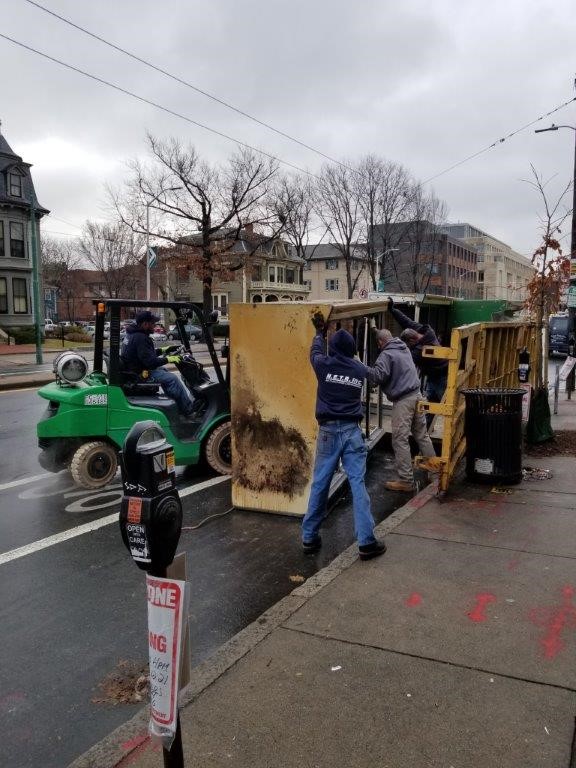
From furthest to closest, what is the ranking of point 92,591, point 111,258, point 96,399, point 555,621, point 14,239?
point 111,258
point 14,239
point 96,399
point 92,591
point 555,621

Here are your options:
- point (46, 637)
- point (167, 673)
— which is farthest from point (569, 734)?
point (46, 637)

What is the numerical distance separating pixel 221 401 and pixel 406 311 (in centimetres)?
612

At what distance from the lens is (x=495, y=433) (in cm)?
677

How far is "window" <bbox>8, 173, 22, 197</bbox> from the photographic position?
36.9 metres

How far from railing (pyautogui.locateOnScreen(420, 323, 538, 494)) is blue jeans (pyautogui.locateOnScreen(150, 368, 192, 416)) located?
9.06ft

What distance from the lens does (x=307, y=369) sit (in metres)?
5.94

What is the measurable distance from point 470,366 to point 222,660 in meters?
4.84

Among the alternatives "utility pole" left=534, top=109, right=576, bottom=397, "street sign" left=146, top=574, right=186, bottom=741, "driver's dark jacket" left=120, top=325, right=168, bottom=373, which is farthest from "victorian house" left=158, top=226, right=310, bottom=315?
"street sign" left=146, top=574, right=186, bottom=741

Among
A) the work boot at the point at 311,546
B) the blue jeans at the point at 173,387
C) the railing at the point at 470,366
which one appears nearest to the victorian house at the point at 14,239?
the railing at the point at 470,366

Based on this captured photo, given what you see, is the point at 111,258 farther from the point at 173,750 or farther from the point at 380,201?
the point at 173,750

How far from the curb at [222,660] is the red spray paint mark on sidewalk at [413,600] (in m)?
0.59

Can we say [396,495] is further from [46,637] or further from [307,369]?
[46,637]

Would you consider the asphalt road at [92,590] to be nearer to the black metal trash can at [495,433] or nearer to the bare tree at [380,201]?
the black metal trash can at [495,433]

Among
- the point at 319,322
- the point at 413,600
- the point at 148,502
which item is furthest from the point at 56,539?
the point at 148,502
